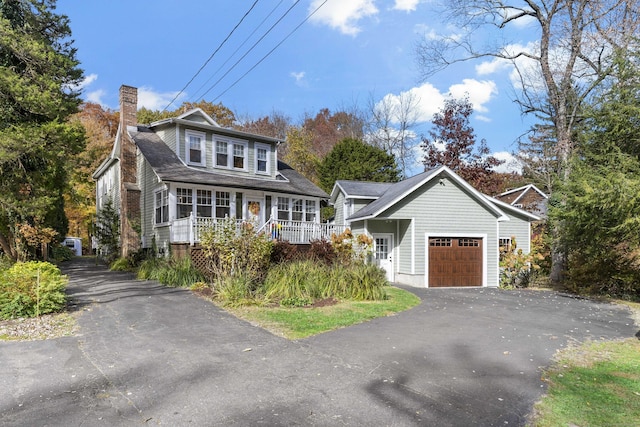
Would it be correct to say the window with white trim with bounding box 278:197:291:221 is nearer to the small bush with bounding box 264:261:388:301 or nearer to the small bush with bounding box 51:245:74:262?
the small bush with bounding box 264:261:388:301

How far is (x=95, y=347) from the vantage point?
21.6 ft

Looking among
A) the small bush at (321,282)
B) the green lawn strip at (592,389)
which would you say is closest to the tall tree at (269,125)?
the small bush at (321,282)

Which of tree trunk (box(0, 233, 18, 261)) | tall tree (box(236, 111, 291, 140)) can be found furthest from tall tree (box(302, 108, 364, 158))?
tree trunk (box(0, 233, 18, 261))

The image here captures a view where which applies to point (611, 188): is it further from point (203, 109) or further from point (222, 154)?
point (203, 109)

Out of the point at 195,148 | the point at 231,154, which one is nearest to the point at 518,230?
the point at 231,154

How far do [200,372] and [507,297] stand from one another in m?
12.6

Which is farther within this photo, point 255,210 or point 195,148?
point 255,210

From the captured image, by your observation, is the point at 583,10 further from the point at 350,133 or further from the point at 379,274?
the point at 350,133

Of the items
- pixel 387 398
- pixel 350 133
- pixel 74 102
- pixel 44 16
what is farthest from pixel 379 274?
pixel 350 133

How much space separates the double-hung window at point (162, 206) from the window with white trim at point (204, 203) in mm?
1330

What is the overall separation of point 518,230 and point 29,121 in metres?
21.5

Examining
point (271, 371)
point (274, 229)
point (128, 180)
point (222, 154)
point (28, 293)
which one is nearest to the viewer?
point (271, 371)

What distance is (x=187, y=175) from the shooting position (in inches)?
696

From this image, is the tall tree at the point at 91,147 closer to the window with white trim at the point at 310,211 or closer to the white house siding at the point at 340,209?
the window with white trim at the point at 310,211
